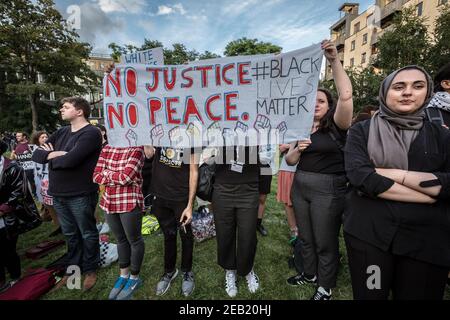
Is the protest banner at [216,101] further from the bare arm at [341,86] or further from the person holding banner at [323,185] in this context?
the person holding banner at [323,185]

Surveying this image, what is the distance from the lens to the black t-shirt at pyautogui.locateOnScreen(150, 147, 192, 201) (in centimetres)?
260

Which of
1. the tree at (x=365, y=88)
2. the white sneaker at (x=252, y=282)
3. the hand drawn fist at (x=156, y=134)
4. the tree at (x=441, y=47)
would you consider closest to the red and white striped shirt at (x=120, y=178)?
the hand drawn fist at (x=156, y=134)

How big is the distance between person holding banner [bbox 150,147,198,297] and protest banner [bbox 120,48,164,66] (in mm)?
1015

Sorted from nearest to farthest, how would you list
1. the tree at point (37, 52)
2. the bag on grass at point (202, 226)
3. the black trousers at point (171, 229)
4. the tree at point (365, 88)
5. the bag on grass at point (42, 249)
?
1. the black trousers at point (171, 229)
2. the bag on grass at point (42, 249)
3. the bag on grass at point (202, 226)
4. the tree at point (365, 88)
5. the tree at point (37, 52)

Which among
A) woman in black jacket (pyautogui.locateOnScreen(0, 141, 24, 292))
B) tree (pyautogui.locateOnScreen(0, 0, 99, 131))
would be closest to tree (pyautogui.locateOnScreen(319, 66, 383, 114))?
woman in black jacket (pyautogui.locateOnScreen(0, 141, 24, 292))

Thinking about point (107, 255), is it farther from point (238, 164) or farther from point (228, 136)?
point (228, 136)

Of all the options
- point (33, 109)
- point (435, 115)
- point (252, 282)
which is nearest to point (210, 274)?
point (252, 282)

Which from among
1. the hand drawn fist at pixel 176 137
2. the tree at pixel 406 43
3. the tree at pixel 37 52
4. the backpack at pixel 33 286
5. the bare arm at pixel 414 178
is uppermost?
the tree at pixel 37 52

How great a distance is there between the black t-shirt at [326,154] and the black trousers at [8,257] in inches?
144

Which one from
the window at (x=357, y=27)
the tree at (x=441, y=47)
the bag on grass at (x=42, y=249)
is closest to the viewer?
the bag on grass at (x=42, y=249)

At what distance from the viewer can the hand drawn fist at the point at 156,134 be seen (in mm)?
2576

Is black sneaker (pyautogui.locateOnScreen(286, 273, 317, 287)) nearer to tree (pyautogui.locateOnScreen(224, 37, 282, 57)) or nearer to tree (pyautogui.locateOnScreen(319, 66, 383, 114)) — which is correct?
tree (pyautogui.locateOnScreen(319, 66, 383, 114))

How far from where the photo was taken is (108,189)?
2572 millimetres
